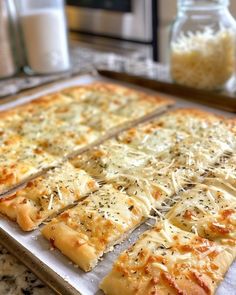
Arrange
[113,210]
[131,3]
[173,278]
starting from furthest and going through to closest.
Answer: [131,3]
[113,210]
[173,278]

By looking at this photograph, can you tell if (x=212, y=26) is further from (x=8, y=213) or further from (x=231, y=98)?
(x=8, y=213)

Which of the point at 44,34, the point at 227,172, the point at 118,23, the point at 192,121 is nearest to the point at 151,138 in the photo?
the point at 192,121

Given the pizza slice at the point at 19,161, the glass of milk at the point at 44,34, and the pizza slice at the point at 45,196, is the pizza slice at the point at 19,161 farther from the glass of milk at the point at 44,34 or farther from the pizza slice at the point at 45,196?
the glass of milk at the point at 44,34

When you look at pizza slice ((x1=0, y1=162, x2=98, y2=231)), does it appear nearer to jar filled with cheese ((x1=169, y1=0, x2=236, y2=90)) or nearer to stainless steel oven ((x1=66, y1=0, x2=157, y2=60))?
jar filled with cheese ((x1=169, y1=0, x2=236, y2=90))

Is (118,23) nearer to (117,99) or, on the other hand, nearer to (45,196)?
(117,99)

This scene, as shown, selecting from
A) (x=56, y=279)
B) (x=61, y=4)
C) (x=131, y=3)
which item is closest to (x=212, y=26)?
(x=131, y=3)

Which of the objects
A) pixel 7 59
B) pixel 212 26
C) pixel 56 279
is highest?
pixel 212 26

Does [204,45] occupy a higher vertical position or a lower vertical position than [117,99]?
higher
